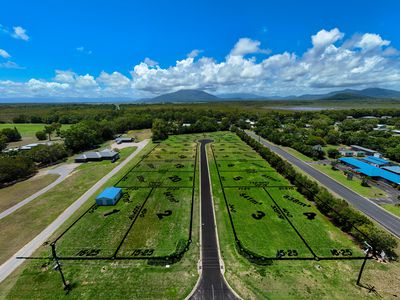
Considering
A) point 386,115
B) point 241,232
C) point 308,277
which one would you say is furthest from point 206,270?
point 386,115

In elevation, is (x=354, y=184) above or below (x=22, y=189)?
below

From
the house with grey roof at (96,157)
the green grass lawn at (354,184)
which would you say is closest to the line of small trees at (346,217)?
the green grass lawn at (354,184)

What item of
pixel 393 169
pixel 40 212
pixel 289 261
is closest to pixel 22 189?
pixel 40 212

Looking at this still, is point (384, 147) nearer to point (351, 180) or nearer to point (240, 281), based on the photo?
point (351, 180)

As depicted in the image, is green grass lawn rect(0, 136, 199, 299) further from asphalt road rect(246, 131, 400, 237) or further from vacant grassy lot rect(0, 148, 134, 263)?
asphalt road rect(246, 131, 400, 237)

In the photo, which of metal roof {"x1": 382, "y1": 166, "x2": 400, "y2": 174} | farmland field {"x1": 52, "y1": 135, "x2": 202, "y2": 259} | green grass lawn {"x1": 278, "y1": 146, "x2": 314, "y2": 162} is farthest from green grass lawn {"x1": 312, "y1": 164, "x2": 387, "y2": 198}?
farmland field {"x1": 52, "y1": 135, "x2": 202, "y2": 259}

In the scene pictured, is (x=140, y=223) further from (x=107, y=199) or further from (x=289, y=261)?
(x=289, y=261)
